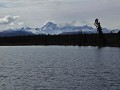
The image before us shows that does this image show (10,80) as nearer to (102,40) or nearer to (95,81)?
(95,81)

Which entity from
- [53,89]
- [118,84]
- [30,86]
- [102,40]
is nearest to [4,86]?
[30,86]

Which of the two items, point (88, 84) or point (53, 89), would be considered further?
point (88, 84)

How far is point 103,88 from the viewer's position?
43.9 metres

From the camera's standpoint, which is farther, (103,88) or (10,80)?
(10,80)

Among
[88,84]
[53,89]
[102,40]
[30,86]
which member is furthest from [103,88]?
[102,40]

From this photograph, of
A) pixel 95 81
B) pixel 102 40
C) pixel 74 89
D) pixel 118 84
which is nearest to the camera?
pixel 74 89

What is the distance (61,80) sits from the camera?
51250 millimetres

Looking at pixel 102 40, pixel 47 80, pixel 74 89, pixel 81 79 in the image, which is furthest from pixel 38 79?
pixel 102 40

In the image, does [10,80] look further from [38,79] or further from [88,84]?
[88,84]

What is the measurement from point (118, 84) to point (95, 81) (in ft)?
14.4

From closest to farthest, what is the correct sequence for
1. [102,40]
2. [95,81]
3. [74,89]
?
[74,89] → [95,81] → [102,40]

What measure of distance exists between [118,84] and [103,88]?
12.1 feet

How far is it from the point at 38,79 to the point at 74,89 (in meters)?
10.6

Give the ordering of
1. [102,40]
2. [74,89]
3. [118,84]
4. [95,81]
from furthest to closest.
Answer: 1. [102,40]
2. [95,81]
3. [118,84]
4. [74,89]
